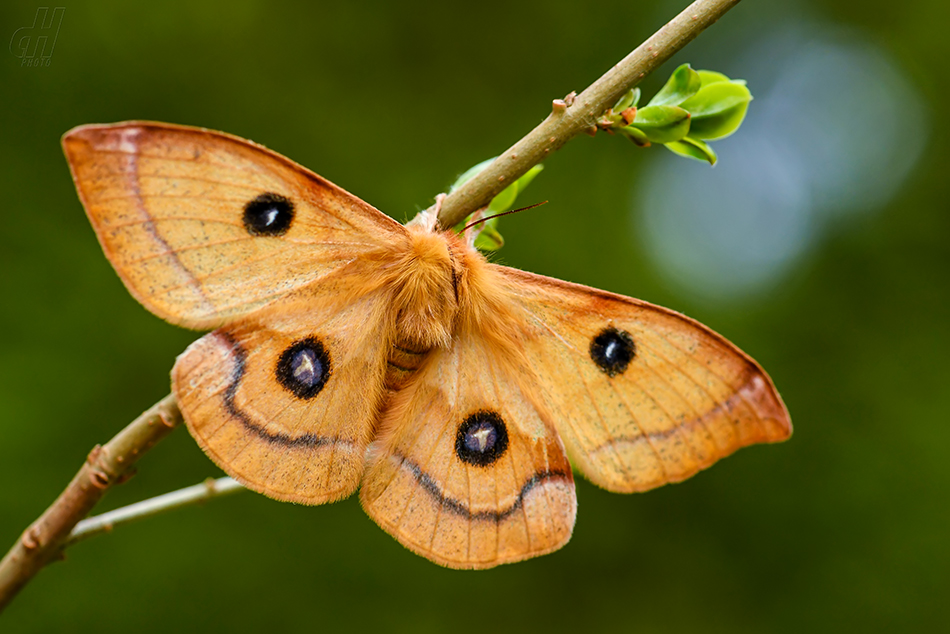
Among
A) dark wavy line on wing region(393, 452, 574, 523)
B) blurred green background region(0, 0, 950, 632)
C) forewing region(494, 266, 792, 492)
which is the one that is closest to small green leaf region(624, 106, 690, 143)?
forewing region(494, 266, 792, 492)

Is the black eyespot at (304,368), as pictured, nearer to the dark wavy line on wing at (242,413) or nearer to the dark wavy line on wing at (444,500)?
the dark wavy line on wing at (242,413)

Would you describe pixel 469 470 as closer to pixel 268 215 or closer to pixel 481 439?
pixel 481 439

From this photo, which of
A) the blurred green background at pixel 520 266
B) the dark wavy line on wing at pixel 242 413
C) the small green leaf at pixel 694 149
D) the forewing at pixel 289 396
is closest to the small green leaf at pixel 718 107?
the small green leaf at pixel 694 149

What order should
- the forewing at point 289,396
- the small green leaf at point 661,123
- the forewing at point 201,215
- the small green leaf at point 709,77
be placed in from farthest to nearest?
the small green leaf at point 709,77
the small green leaf at point 661,123
the forewing at point 289,396
the forewing at point 201,215

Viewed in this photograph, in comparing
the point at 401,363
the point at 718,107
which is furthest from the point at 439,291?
the point at 718,107

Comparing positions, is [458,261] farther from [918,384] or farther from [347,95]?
[918,384]

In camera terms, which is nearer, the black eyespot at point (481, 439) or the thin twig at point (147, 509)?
the black eyespot at point (481, 439)

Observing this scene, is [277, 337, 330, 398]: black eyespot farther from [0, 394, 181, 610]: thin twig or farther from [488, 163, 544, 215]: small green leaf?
[488, 163, 544, 215]: small green leaf
